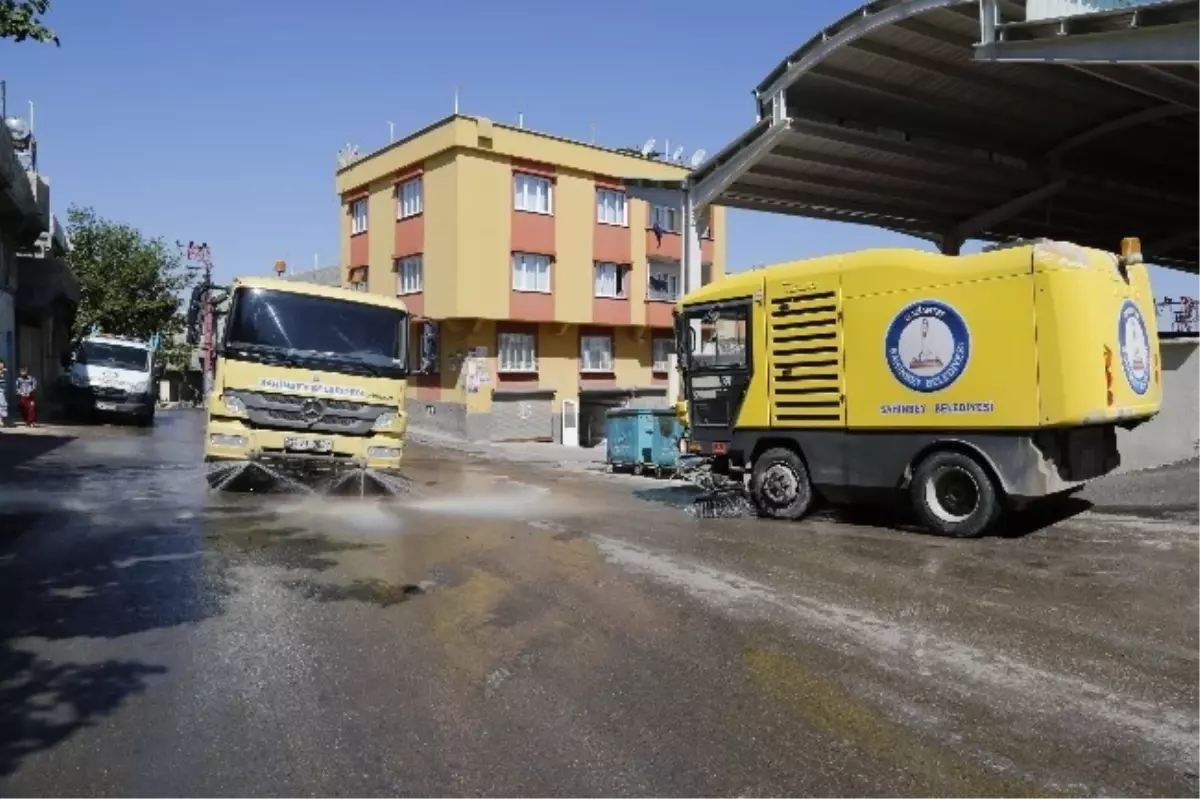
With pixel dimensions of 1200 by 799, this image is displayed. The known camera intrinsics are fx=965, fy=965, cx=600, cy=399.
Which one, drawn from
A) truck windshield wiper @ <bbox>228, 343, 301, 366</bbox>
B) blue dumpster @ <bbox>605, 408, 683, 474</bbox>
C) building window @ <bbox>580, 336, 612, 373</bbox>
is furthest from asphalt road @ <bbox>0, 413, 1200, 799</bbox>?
building window @ <bbox>580, 336, 612, 373</bbox>

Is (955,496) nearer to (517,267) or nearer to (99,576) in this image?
(99,576)

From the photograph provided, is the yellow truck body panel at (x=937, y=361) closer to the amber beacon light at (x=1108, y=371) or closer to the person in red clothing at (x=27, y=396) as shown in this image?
the amber beacon light at (x=1108, y=371)

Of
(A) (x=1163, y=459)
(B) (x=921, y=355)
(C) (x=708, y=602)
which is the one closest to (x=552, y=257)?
(A) (x=1163, y=459)

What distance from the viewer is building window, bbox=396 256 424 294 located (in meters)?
34.5

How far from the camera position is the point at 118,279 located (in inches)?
1933

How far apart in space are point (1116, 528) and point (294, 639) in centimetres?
876

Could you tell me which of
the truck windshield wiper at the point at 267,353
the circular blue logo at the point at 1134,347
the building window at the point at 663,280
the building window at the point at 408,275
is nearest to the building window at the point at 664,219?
the building window at the point at 663,280

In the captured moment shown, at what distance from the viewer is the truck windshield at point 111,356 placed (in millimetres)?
28359

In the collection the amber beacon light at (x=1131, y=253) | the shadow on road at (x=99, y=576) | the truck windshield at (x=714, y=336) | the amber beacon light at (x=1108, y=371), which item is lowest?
the shadow on road at (x=99, y=576)

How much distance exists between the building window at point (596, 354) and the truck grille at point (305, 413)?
79.8ft

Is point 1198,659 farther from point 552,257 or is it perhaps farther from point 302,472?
point 552,257

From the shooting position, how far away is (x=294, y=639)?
5.81m

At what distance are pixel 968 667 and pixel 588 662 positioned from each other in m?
2.13

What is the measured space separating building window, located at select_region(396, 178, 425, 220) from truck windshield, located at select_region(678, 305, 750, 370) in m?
23.1
